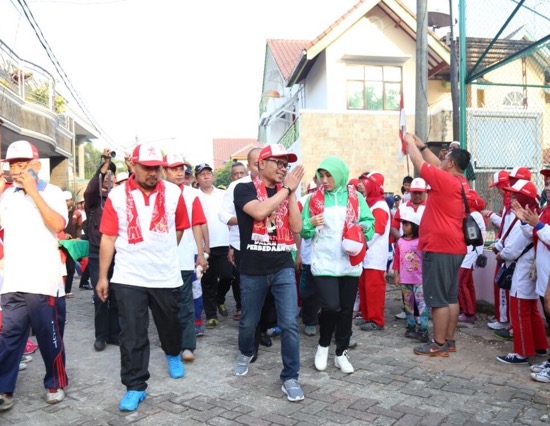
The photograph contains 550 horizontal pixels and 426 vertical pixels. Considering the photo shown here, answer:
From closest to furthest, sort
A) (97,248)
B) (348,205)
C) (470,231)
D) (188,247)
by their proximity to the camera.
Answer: (348,205), (470,231), (188,247), (97,248)

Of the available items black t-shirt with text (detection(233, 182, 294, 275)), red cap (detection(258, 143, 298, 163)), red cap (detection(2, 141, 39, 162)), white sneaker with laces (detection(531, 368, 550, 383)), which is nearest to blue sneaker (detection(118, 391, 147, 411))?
black t-shirt with text (detection(233, 182, 294, 275))

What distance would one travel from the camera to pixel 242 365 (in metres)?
4.58

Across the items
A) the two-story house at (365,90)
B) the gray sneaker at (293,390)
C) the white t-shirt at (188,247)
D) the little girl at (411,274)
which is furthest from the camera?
the two-story house at (365,90)

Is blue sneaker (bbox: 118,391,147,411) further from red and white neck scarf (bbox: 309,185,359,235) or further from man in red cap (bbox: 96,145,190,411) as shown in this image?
red and white neck scarf (bbox: 309,185,359,235)

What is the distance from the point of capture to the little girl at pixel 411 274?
18.7 feet

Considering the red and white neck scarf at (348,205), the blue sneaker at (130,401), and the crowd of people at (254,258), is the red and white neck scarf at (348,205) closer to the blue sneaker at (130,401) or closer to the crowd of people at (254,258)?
the crowd of people at (254,258)

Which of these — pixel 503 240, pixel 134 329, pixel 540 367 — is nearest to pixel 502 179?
pixel 503 240

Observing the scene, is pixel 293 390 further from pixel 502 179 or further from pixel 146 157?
pixel 502 179

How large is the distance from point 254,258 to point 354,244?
881 mm

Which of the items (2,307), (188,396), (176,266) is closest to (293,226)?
(176,266)

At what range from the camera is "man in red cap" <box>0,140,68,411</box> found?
153 inches

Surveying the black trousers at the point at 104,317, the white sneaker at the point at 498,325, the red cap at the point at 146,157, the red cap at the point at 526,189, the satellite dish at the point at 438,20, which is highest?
the satellite dish at the point at 438,20

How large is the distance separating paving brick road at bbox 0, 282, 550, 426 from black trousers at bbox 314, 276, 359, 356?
1.05 ft

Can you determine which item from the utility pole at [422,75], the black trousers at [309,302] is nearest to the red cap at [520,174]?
the black trousers at [309,302]
